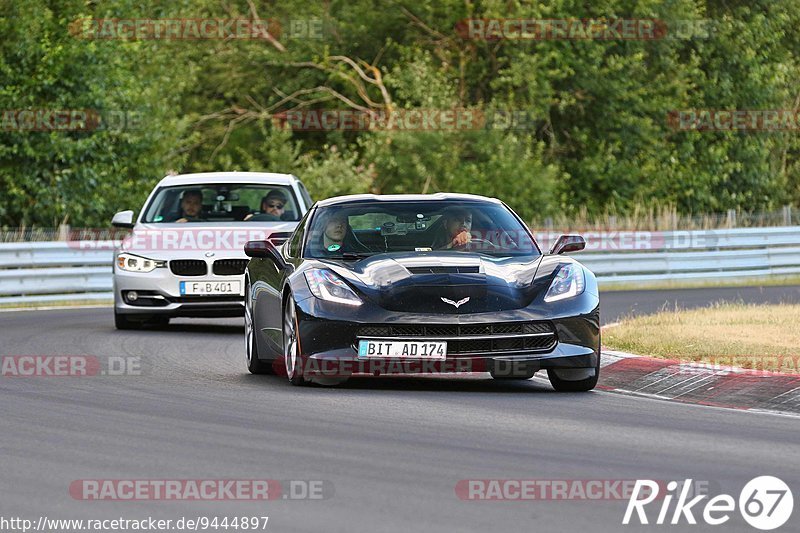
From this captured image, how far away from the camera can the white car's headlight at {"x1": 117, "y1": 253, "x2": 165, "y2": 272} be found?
18.8 metres

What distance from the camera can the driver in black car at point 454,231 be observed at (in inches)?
506

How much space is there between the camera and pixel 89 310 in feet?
79.7

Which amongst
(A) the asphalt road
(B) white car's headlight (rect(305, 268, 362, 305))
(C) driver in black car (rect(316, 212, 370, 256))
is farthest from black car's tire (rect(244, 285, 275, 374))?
(B) white car's headlight (rect(305, 268, 362, 305))

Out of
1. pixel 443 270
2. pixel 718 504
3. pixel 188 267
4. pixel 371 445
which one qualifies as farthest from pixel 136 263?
pixel 718 504

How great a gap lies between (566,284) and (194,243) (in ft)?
24.6

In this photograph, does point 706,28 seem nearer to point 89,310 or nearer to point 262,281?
point 89,310

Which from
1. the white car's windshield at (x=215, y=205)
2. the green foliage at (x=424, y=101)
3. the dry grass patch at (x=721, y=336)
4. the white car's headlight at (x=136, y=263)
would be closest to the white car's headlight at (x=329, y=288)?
the dry grass patch at (x=721, y=336)

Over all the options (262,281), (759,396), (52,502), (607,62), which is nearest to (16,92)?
(607,62)

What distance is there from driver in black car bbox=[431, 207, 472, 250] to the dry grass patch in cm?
207

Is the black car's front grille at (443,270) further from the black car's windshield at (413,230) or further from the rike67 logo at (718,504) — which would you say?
the rike67 logo at (718,504)

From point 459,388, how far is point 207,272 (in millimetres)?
6628

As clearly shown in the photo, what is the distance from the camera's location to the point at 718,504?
7387 mm

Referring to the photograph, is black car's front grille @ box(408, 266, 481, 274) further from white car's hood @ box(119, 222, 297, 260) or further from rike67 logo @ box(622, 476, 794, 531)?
white car's hood @ box(119, 222, 297, 260)

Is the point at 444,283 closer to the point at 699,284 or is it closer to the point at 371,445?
the point at 371,445
